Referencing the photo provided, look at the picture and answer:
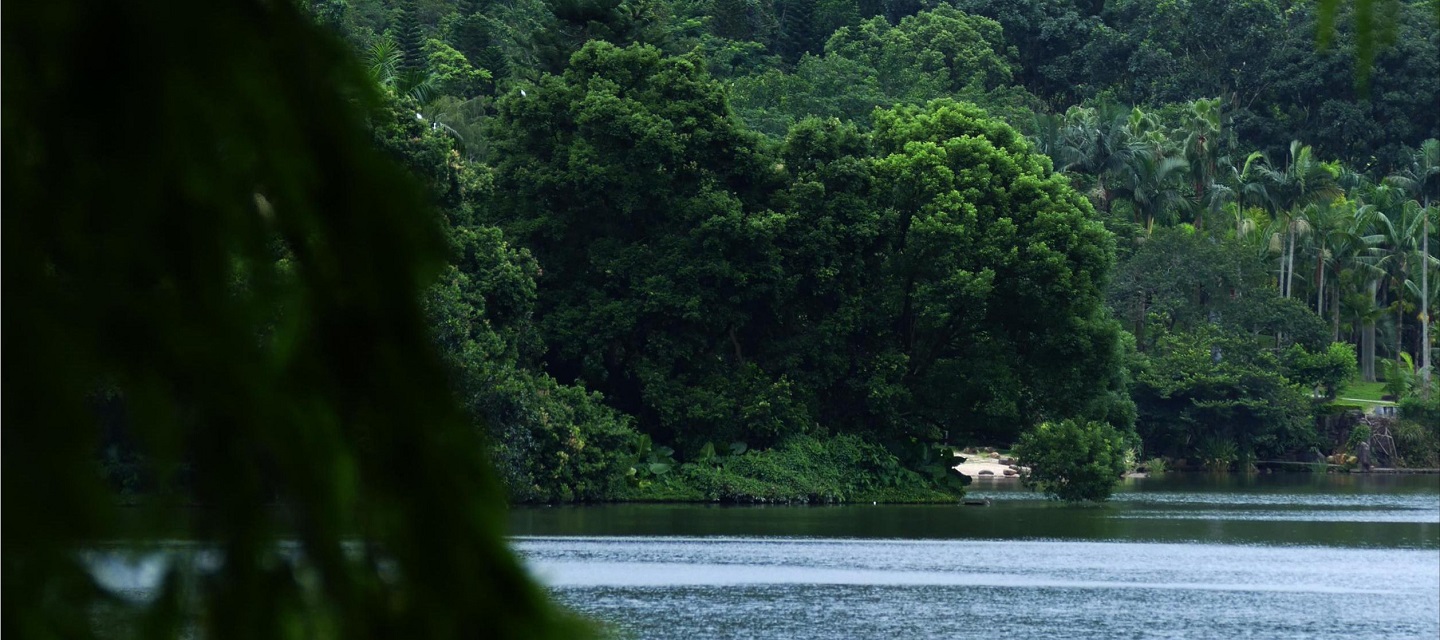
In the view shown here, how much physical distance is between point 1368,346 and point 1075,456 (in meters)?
25.5

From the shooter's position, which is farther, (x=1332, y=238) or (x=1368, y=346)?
(x=1368, y=346)

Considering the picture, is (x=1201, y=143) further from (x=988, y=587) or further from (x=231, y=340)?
(x=231, y=340)

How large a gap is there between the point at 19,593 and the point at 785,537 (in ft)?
110

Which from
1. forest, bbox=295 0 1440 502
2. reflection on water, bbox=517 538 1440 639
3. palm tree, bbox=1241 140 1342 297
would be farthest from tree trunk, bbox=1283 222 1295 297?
reflection on water, bbox=517 538 1440 639

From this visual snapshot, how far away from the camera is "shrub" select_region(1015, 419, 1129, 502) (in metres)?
37.9

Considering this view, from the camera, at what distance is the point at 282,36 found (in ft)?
2.64

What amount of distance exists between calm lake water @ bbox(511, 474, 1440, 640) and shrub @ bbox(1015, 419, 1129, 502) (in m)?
0.80

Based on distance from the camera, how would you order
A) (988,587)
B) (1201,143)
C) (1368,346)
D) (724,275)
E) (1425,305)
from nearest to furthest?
(988,587), (724,275), (1425,305), (1201,143), (1368,346)

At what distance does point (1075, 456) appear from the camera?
125 feet

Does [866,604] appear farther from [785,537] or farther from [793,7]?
[793,7]

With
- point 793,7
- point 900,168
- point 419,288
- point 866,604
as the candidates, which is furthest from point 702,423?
point 419,288

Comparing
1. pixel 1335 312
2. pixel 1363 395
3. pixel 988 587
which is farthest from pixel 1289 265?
pixel 988 587

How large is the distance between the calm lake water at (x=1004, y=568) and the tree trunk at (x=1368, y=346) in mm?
15038

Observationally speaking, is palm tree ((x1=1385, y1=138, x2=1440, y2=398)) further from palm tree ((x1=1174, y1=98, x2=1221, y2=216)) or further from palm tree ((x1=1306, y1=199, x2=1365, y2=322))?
palm tree ((x1=1174, y1=98, x2=1221, y2=216))
